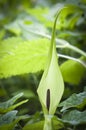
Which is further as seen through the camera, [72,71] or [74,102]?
[72,71]

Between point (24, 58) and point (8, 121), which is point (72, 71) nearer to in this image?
point (24, 58)

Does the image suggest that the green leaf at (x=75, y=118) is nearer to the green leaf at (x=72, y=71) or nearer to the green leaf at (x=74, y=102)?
the green leaf at (x=74, y=102)

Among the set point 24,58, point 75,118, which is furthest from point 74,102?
point 24,58

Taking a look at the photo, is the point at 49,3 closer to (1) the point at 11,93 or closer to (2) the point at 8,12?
(2) the point at 8,12

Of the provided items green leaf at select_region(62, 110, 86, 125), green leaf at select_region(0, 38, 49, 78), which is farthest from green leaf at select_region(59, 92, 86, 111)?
green leaf at select_region(0, 38, 49, 78)

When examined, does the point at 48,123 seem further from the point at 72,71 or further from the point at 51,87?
the point at 72,71

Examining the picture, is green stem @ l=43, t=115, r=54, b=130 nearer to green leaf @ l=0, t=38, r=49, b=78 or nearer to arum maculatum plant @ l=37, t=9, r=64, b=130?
arum maculatum plant @ l=37, t=9, r=64, b=130

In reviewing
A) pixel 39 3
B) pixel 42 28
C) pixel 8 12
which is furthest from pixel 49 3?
pixel 42 28
